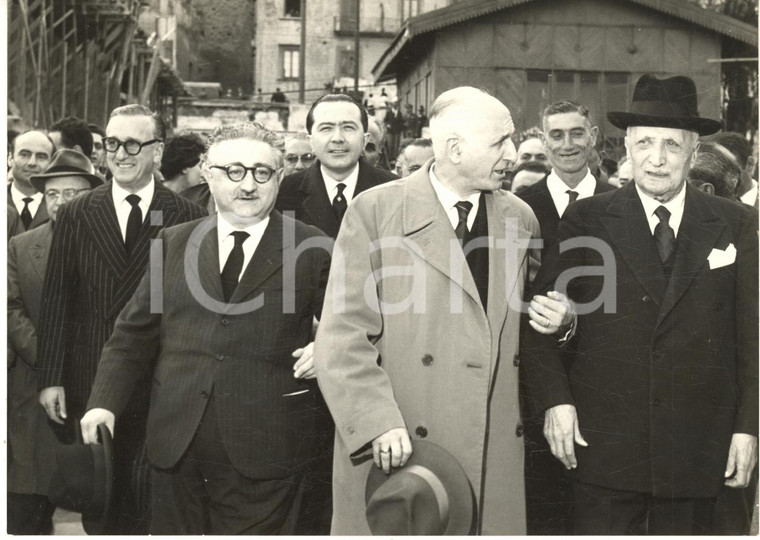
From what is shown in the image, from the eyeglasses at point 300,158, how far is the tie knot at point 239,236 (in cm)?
349

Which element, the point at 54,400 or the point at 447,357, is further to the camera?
the point at 54,400

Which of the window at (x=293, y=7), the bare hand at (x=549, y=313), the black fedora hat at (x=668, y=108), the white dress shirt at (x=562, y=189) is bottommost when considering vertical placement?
the bare hand at (x=549, y=313)

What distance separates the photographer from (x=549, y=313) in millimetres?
3217

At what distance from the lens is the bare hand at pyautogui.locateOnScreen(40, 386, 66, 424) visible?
4.00 meters

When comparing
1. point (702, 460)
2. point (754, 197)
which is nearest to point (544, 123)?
point (754, 197)

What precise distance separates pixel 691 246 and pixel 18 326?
10.1 ft

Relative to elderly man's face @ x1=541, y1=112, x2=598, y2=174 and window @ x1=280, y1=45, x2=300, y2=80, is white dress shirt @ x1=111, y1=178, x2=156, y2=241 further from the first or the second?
window @ x1=280, y1=45, x2=300, y2=80

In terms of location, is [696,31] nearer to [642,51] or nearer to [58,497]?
[642,51]

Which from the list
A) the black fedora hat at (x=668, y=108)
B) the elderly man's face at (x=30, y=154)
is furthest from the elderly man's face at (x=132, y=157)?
the black fedora hat at (x=668, y=108)

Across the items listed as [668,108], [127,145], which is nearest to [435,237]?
[668,108]

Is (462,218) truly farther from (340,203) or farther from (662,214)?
(340,203)

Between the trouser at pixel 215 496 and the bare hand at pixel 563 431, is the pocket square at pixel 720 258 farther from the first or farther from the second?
the trouser at pixel 215 496

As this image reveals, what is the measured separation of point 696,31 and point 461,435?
7401mm

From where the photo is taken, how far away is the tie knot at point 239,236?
361cm
